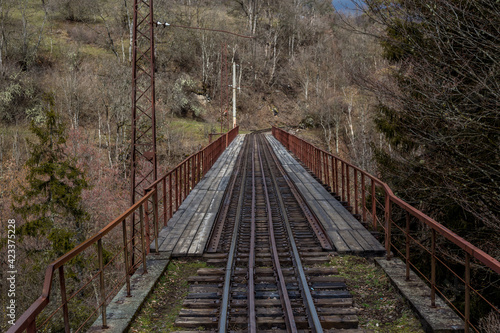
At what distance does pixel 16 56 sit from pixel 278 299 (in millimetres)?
45916

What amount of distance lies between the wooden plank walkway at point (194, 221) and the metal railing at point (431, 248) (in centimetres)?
342

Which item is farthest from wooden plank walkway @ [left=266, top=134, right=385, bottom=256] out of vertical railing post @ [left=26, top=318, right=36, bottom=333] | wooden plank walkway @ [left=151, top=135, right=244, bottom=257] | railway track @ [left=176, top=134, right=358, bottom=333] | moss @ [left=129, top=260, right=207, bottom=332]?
vertical railing post @ [left=26, top=318, right=36, bottom=333]

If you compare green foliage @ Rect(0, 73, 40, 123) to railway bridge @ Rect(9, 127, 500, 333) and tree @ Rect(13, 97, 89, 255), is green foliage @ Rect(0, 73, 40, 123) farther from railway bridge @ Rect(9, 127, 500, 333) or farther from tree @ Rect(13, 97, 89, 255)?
railway bridge @ Rect(9, 127, 500, 333)

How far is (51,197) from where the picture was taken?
18703 millimetres

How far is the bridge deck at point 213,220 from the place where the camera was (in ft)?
21.8

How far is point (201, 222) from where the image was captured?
8.38 metres

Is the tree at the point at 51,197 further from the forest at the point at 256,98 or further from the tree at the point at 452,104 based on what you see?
the tree at the point at 452,104

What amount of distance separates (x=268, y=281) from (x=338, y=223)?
10.1 ft

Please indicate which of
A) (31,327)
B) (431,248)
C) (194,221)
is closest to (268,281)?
(431,248)

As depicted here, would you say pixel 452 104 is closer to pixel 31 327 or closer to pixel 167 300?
pixel 167 300

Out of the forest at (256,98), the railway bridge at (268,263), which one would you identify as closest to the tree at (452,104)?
the forest at (256,98)

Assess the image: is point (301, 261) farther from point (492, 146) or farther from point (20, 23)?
point (20, 23)

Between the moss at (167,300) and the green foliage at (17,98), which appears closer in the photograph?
the moss at (167,300)

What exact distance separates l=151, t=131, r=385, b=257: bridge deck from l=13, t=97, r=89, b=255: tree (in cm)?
892
